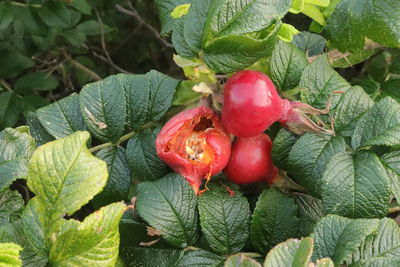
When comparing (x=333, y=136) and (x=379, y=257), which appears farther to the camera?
(x=333, y=136)

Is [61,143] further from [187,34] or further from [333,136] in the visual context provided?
[333,136]

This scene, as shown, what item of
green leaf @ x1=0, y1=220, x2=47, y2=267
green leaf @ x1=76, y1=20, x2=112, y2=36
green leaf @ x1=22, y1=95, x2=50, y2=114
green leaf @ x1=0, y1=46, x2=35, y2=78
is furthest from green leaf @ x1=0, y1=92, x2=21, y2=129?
green leaf @ x1=0, y1=220, x2=47, y2=267

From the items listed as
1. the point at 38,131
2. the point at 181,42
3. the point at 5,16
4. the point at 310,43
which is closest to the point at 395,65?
the point at 310,43

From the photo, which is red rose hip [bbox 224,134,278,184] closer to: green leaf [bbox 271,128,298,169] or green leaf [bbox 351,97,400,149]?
green leaf [bbox 271,128,298,169]

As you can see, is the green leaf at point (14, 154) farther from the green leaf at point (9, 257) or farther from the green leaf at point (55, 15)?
the green leaf at point (55, 15)

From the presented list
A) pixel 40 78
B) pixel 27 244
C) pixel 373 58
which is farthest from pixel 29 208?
pixel 40 78

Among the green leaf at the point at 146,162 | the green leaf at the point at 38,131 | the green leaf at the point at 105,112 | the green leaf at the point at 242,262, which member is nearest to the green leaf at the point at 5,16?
the green leaf at the point at 38,131
